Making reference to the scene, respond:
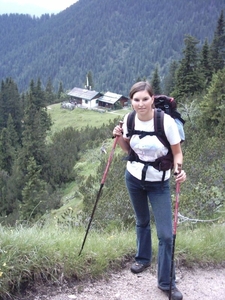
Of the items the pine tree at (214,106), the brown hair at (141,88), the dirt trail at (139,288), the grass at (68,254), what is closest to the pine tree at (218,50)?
the pine tree at (214,106)

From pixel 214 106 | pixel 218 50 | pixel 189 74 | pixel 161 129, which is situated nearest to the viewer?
pixel 161 129

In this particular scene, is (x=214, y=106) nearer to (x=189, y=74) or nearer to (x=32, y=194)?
(x=32, y=194)

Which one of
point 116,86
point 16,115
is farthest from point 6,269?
point 116,86

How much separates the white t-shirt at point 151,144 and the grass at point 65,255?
115cm

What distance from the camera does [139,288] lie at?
4.02 m

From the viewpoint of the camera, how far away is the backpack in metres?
3.59

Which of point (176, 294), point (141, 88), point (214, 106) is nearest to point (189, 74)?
point (214, 106)

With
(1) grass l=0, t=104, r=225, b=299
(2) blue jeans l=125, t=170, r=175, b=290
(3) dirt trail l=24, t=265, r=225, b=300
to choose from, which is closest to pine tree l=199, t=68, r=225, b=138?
(1) grass l=0, t=104, r=225, b=299

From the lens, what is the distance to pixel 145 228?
13.8ft

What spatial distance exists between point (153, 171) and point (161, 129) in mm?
421

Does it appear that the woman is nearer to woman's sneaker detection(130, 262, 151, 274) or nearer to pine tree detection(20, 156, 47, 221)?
woman's sneaker detection(130, 262, 151, 274)

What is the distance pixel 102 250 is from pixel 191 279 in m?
1.08

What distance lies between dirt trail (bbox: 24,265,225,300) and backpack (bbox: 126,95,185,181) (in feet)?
4.09

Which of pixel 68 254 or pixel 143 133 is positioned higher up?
pixel 143 133
